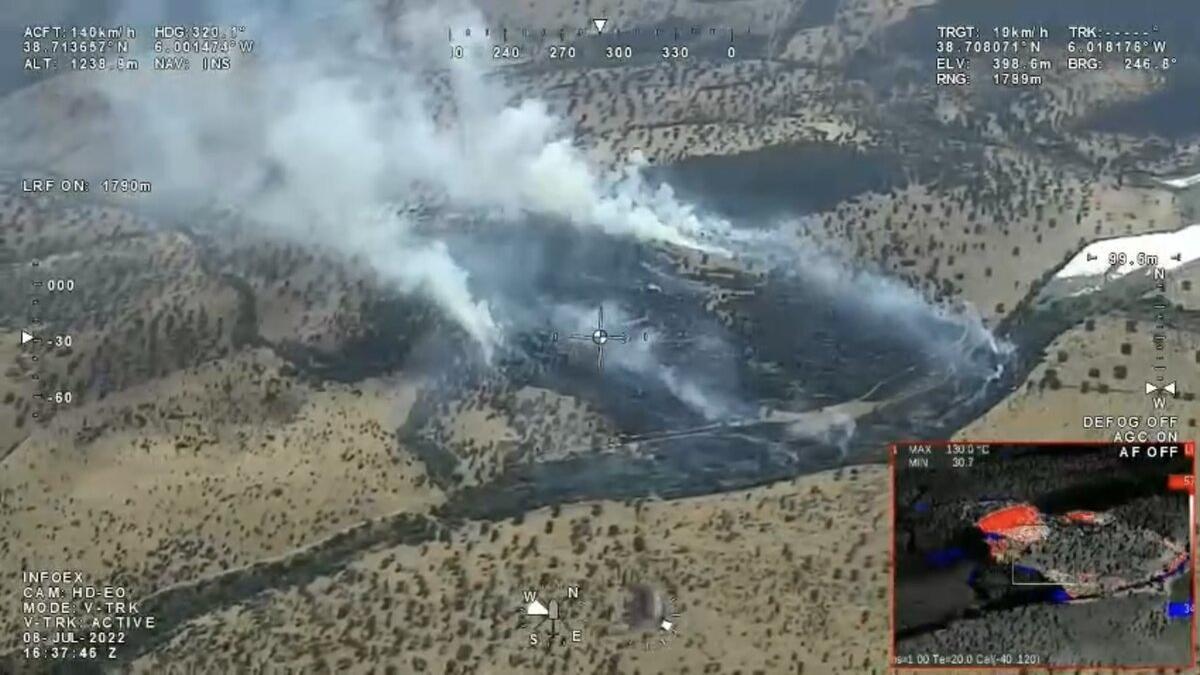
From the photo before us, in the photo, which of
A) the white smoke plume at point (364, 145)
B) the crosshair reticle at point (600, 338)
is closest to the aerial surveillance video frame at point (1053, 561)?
the crosshair reticle at point (600, 338)

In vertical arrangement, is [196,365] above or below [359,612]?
above

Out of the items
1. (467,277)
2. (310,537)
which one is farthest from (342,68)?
(310,537)

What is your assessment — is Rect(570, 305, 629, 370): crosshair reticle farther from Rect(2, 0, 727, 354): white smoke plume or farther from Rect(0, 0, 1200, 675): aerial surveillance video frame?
Rect(2, 0, 727, 354): white smoke plume

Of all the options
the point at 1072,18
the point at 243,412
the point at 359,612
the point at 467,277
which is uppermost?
the point at 1072,18

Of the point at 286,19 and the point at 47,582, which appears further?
the point at 286,19

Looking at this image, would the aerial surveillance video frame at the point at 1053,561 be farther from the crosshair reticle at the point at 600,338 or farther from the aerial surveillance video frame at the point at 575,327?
the crosshair reticle at the point at 600,338

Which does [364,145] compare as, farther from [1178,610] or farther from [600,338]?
[1178,610]

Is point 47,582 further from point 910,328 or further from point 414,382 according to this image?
point 910,328
